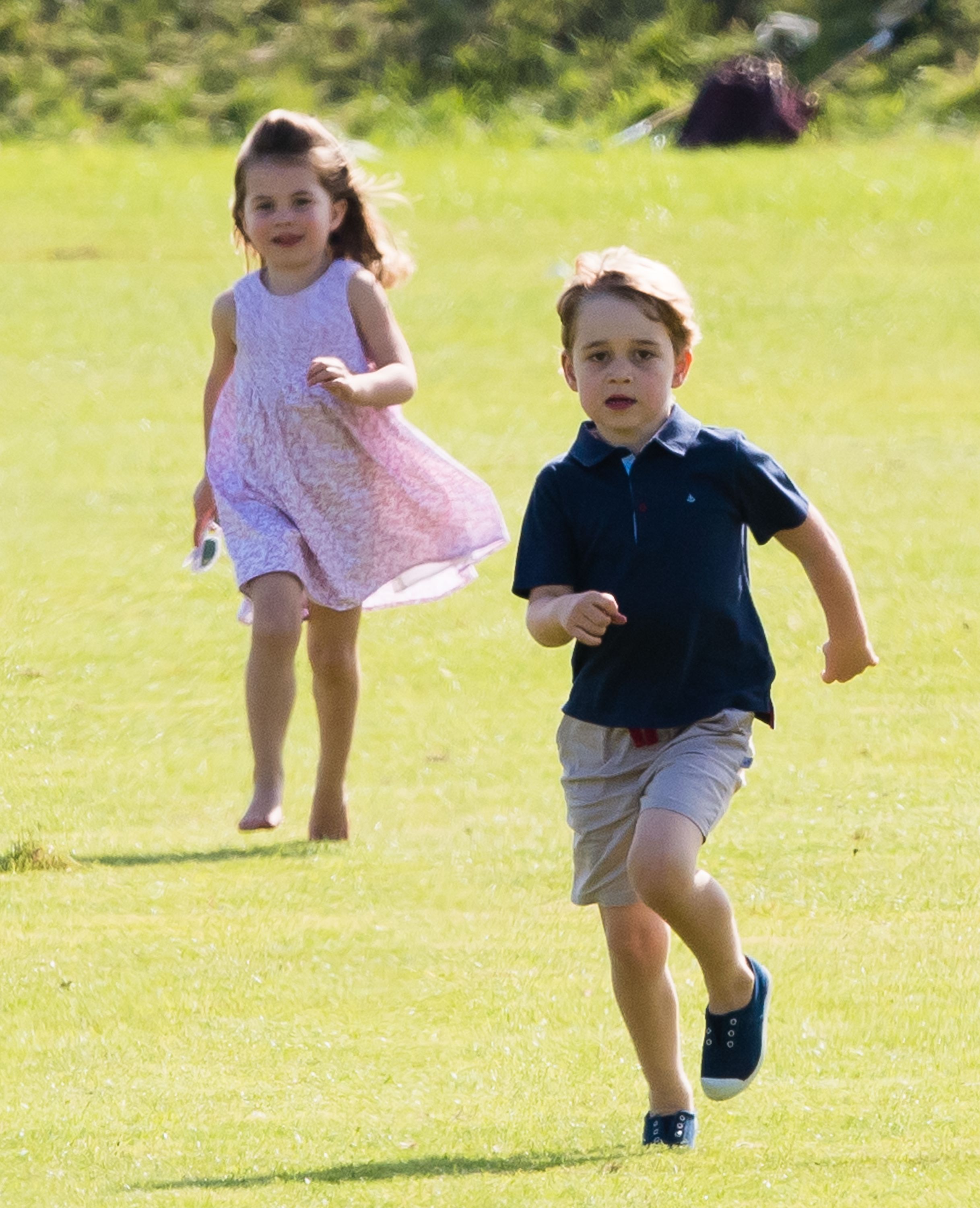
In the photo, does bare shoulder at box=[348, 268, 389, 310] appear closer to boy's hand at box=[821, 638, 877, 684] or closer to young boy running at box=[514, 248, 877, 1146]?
young boy running at box=[514, 248, 877, 1146]

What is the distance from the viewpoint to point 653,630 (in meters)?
4.23

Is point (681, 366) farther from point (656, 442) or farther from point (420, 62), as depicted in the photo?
point (420, 62)

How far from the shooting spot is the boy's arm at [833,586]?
14.4 ft

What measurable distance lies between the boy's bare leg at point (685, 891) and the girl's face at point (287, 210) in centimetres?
282

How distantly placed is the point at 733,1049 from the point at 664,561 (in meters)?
0.85

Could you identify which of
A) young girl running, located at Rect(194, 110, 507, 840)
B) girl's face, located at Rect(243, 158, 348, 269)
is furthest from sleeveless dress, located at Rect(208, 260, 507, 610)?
girl's face, located at Rect(243, 158, 348, 269)

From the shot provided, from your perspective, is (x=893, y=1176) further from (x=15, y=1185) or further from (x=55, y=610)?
(x=55, y=610)

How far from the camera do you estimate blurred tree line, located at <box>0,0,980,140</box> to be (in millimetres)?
26406

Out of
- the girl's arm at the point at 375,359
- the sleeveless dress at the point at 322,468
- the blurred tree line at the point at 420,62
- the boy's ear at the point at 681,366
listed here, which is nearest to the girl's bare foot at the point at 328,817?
the sleeveless dress at the point at 322,468

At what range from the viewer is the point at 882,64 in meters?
26.9

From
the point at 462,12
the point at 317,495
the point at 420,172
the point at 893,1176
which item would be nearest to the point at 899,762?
the point at 317,495

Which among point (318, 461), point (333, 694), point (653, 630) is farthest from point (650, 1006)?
point (318, 461)

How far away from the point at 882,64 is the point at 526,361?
40.1 feet

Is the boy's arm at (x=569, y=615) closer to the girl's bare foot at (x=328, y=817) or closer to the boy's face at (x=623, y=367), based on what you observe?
the boy's face at (x=623, y=367)
